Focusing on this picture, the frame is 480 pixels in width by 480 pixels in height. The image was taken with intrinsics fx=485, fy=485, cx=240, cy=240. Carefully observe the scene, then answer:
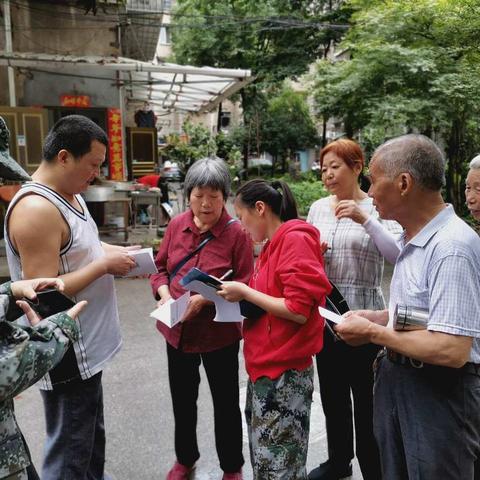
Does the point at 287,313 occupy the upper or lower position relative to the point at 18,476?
upper

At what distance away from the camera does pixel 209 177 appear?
2.43m

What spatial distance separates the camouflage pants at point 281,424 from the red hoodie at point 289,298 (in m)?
0.06

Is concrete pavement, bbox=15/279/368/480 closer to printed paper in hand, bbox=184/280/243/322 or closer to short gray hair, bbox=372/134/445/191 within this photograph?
printed paper in hand, bbox=184/280/243/322

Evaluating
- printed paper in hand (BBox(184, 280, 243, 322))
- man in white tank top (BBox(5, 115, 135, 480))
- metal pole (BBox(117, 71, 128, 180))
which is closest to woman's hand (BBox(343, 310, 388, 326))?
printed paper in hand (BBox(184, 280, 243, 322))

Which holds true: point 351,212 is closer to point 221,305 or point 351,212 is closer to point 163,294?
point 221,305

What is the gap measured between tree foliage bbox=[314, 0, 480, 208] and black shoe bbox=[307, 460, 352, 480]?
603 cm

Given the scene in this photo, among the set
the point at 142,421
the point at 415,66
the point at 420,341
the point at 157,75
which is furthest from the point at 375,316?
the point at 157,75

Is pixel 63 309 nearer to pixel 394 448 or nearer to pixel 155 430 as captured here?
pixel 394 448

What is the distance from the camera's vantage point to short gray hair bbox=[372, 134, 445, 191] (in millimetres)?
1559

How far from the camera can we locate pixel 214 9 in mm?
17125

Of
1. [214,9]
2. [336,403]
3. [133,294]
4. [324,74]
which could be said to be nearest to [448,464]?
[336,403]

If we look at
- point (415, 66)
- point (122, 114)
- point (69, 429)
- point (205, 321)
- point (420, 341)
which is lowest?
point (69, 429)

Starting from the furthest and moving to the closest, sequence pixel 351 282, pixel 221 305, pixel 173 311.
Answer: pixel 351 282
pixel 173 311
pixel 221 305

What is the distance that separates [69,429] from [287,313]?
104cm
